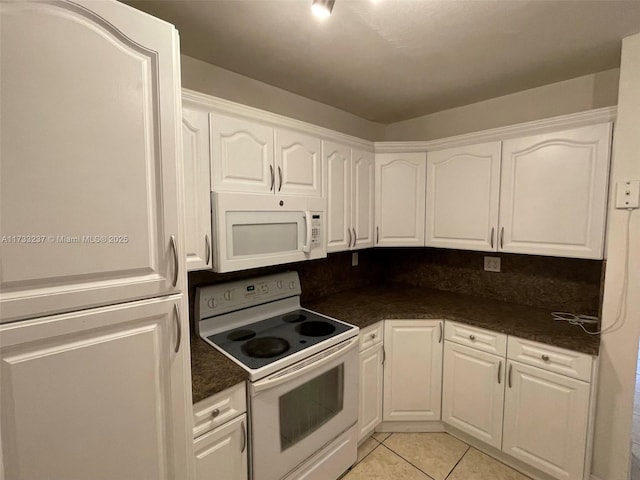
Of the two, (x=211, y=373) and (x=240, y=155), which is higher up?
(x=240, y=155)

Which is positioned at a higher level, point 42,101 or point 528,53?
point 528,53

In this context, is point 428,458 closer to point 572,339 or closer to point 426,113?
point 572,339

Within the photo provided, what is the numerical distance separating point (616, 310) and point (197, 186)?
218 cm

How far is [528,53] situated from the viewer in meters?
1.59

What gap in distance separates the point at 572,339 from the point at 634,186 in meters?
0.83

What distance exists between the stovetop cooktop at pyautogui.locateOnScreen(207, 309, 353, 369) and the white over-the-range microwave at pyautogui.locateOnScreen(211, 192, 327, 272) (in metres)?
0.41

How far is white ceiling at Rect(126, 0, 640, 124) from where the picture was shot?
48.7 inches

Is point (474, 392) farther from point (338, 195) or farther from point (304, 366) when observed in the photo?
point (338, 195)

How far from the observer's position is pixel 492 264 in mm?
2283

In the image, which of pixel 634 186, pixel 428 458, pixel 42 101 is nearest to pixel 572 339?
pixel 634 186

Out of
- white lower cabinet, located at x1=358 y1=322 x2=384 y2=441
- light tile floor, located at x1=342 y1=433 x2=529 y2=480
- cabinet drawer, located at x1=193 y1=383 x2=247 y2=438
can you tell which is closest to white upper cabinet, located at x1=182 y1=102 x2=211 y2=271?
cabinet drawer, located at x1=193 y1=383 x2=247 y2=438

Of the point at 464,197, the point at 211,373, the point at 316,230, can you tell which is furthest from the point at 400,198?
the point at 211,373

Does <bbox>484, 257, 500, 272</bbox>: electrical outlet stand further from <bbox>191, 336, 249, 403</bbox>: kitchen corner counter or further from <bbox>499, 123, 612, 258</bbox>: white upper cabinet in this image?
<bbox>191, 336, 249, 403</bbox>: kitchen corner counter

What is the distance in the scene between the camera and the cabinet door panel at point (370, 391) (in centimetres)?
189
